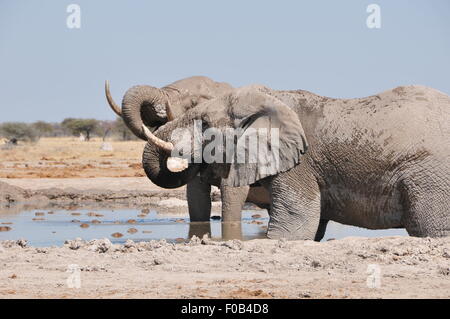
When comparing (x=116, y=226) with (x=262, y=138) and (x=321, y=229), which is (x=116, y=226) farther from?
(x=262, y=138)

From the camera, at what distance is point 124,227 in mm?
15211

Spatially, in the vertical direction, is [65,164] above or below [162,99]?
below

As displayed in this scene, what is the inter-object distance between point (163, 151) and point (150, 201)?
10.7 metres

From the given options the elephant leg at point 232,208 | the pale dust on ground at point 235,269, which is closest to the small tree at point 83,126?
the elephant leg at point 232,208

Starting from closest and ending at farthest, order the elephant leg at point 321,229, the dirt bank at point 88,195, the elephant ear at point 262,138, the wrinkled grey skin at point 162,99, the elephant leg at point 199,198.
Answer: the elephant ear at point 262,138
the elephant leg at point 321,229
the elephant leg at point 199,198
the wrinkled grey skin at point 162,99
the dirt bank at point 88,195

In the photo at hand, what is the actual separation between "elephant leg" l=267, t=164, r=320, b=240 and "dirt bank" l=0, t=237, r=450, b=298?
369mm

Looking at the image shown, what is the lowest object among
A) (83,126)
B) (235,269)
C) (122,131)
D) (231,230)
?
(122,131)

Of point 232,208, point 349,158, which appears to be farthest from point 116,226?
point 349,158

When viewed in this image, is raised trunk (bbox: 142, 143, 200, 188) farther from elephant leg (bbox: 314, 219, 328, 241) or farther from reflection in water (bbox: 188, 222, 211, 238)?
reflection in water (bbox: 188, 222, 211, 238)

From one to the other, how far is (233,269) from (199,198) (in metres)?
4.92

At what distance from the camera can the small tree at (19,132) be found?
6479 centimetres

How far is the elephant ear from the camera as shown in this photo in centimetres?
1064

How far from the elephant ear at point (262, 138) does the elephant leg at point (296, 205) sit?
5.2 inches

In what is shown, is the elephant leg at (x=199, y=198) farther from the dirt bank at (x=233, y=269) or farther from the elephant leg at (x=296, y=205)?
the elephant leg at (x=296, y=205)
